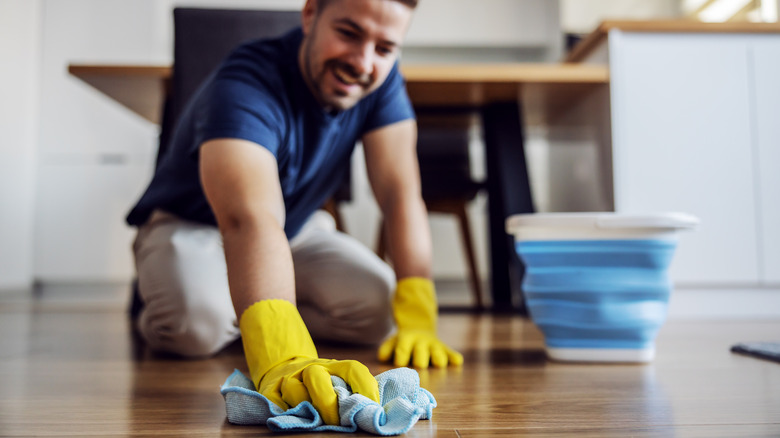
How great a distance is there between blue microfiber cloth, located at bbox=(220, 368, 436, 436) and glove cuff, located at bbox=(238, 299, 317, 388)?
2.7 inches

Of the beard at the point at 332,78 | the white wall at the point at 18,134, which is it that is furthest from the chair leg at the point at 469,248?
the white wall at the point at 18,134

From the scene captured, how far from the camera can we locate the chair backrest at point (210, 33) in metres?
1.59

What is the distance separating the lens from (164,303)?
110 centimetres

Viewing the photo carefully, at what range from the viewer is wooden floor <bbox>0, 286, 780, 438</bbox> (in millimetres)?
580

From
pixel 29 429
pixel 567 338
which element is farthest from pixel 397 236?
pixel 29 429

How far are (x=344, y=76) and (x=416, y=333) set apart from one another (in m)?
0.39

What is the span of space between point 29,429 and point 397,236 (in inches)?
23.5

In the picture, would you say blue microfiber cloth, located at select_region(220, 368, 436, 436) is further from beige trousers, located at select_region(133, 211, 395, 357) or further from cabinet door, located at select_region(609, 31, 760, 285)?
cabinet door, located at select_region(609, 31, 760, 285)

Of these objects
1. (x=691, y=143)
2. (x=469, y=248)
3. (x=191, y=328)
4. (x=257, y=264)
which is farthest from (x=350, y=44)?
(x=469, y=248)

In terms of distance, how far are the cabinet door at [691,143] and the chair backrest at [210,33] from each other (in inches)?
34.8

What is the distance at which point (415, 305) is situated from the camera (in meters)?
0.99

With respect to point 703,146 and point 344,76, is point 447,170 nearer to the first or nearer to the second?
point 703,146

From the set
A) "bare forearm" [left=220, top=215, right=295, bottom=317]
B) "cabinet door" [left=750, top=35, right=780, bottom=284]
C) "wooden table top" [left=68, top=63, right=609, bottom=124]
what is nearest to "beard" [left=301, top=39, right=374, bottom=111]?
"bare forearm" [left=220, top=215, right=295, bottom=317]

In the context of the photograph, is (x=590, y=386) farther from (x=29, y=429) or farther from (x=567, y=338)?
(x=29, y=429)
